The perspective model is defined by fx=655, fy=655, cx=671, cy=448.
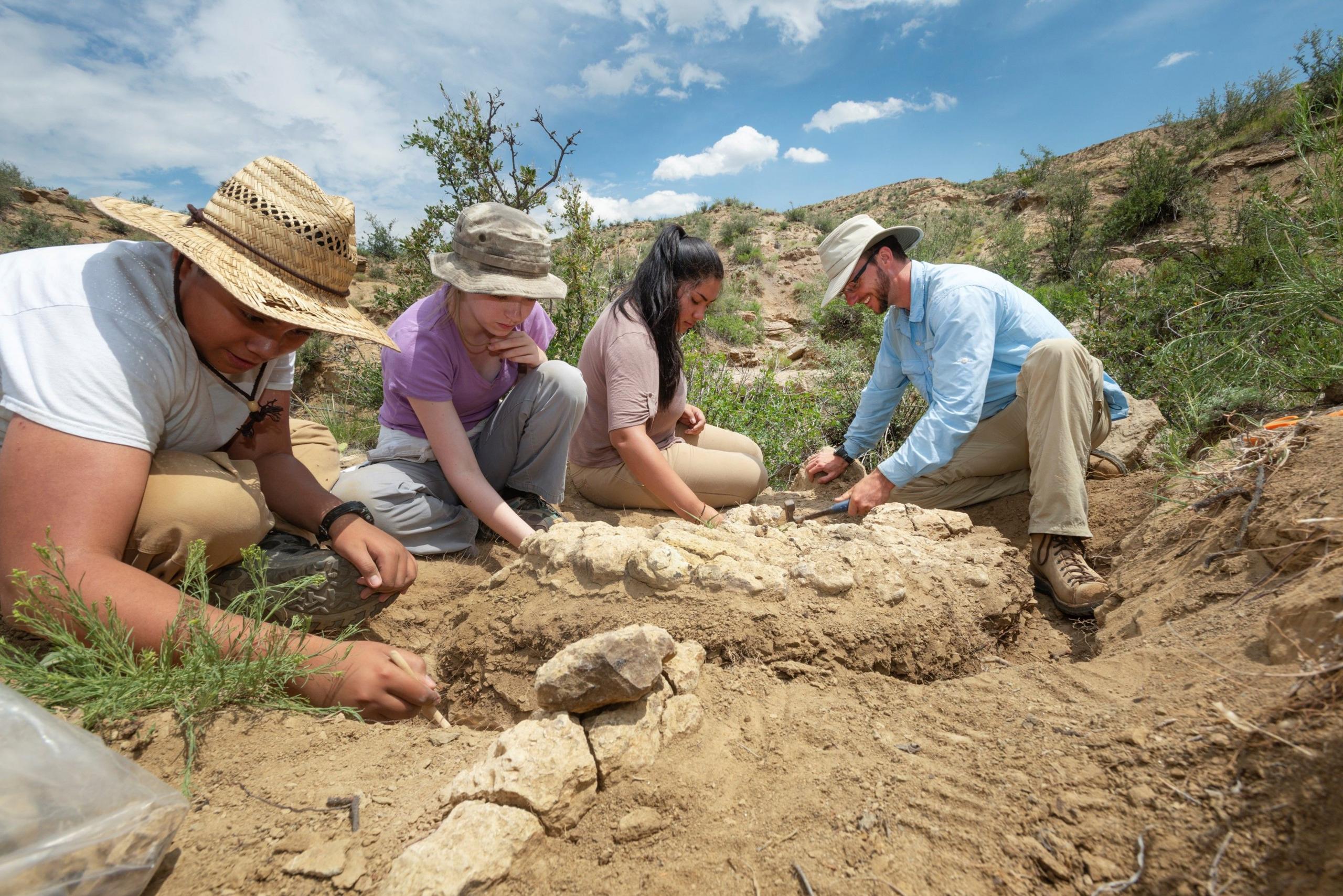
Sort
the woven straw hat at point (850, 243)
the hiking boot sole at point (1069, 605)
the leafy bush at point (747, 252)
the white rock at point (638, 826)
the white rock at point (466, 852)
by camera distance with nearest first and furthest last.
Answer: the white rock at point (466, 852) → the white rock at point (638, 826) → the hiking boot sole at point (1069, 605) → the woven straw hat at point (850, 243) → the leafy bush at point (747, 252)

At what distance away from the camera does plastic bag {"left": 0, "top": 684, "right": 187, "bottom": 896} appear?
2.84 feet

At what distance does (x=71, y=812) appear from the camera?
94cm

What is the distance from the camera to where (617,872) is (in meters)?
1.12

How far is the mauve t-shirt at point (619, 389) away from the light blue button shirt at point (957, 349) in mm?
1066

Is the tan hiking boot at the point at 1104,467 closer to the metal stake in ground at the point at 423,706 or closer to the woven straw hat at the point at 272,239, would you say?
the metal stake in ground at the point at 423,706

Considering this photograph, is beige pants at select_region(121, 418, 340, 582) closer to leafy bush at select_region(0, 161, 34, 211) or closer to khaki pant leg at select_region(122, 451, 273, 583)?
A: khaki pant leg at select_region(122, 451, 273, 583)

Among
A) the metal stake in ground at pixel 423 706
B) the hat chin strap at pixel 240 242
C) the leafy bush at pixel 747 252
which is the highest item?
the leafy bush at pixel 747 252

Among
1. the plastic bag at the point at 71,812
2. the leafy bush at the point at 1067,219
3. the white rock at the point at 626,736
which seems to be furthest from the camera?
the leafy bush at the point at 1067,219

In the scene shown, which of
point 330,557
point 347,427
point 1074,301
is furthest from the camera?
point 1074,301

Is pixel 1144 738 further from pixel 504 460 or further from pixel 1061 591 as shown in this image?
pixel 504 460

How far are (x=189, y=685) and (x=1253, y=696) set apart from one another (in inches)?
81.4

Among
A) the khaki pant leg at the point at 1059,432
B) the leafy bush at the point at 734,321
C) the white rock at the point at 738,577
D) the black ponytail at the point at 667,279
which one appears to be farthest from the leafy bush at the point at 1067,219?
the white rock at the point at 738,577

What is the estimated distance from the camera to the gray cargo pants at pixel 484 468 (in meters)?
2.60


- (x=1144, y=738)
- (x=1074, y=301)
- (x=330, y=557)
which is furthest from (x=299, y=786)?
(x=1074, y=301)
